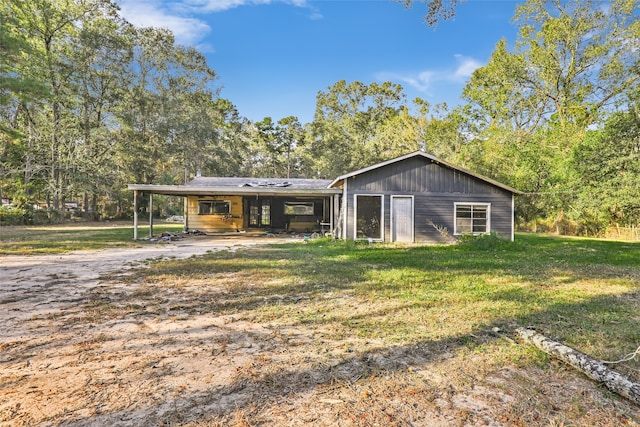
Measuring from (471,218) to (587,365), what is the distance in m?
11.8

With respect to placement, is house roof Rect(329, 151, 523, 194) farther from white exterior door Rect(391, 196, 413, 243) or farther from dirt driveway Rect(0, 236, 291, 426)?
dirt driveway Rect(0, 236, 291, 426)

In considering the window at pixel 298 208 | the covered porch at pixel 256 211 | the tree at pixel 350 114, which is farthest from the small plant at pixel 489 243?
the tree at pixel 350 114

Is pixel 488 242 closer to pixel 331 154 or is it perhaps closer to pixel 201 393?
pixel 201 393

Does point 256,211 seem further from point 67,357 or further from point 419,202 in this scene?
point 67,357

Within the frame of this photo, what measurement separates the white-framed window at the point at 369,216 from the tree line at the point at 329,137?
8.45m

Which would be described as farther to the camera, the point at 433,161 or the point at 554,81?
the point at 554,81

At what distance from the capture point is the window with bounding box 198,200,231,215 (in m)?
18.8

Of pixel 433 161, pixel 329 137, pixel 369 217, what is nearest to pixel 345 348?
pixel 369 217

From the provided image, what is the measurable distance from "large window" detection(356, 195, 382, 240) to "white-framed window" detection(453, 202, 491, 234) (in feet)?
9.82

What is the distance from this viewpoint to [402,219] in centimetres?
1374

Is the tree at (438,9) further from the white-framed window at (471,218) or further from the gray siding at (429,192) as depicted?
the white-framed window at (471,218)

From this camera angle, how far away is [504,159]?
23016 mm

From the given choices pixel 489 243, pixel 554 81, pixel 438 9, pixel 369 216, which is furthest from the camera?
pixel 554 81

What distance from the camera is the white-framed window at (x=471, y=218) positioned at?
13.8m
